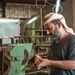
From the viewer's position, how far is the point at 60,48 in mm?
1434

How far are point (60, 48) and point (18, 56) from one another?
44 cm

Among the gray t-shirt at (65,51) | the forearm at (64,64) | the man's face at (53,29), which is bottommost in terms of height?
the forearm at (64,64)

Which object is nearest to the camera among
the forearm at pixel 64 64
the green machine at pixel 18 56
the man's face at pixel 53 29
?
the forearm at pixel 64 64

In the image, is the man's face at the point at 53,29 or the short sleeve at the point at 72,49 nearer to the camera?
the short sleeve at the point at 72,49

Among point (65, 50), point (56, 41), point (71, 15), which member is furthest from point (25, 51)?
point (71, 15)

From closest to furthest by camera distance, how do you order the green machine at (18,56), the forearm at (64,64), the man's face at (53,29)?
1. the forearm at (64,64)
2. the man's face at (53,29)
3. the green machine at (18,56)

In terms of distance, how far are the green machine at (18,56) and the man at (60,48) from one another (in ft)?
0.91

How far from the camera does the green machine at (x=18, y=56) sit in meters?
1.62

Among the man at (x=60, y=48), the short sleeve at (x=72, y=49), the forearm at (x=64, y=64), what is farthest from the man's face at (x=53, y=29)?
the forearm at (x=64, y=64)

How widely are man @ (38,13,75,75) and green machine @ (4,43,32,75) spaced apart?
0.91 ft

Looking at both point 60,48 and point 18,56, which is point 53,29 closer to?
point 60,48

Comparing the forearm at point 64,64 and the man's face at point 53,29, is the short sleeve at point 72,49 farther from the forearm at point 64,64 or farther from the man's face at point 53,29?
the man's face at point 53,29

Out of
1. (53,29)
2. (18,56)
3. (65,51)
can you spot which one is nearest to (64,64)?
(65,51)

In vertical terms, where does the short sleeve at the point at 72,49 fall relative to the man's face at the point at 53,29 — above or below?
below
